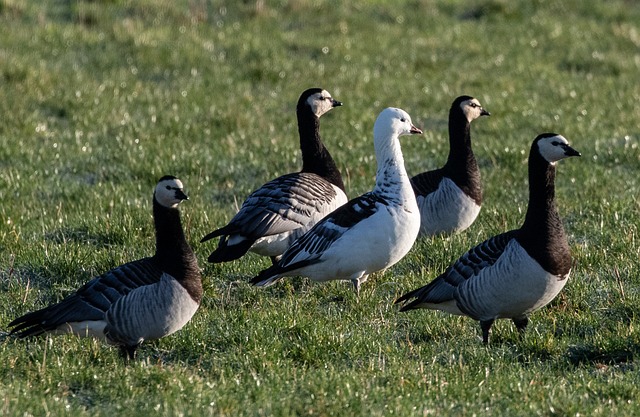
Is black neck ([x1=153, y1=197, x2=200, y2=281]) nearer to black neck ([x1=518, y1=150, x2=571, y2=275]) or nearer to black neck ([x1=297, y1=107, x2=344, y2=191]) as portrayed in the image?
black neck ([x1=518, y1=150, x2=571, y2=275])

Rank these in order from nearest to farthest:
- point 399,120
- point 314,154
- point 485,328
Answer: point 485,328, point 399,120, point 314,154

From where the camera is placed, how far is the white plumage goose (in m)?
9.97

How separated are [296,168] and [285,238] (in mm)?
4381

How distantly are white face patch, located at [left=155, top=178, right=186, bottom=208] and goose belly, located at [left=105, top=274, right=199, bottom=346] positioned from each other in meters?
0.67

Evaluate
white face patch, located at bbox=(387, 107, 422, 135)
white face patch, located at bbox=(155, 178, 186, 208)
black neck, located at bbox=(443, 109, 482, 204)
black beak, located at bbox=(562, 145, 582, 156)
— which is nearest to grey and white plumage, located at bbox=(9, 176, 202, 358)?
white face patch, located at bbox=(155, 178, 186, 208)

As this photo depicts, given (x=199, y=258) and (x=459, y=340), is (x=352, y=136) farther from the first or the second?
(x=459, y=340)

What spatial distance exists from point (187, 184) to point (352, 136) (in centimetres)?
334

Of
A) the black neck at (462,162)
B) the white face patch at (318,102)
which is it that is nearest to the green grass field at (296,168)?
the black neck at (462,162)

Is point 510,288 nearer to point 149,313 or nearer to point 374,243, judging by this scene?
point 374,243

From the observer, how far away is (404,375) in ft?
24.1

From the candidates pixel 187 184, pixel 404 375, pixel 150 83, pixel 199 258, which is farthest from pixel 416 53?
pixel 404 375

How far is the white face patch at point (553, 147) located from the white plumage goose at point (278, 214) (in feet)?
8.98

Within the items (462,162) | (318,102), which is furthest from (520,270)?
(318,102)

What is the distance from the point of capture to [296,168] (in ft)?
48.0
